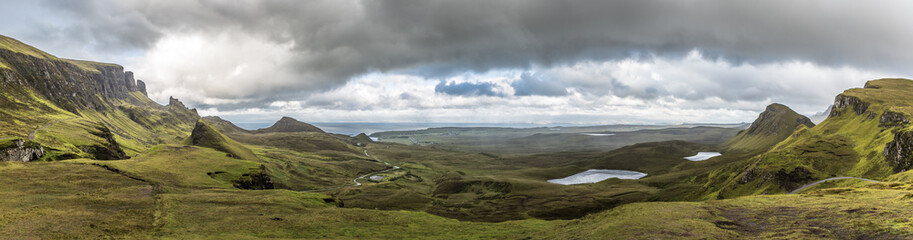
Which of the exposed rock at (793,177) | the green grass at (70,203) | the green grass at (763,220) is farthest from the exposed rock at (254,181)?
the exposed rock at (793,177)

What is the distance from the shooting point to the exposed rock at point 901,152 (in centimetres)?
12369

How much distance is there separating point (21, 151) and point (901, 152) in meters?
290

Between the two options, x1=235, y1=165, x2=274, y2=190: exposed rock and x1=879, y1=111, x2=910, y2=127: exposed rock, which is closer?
x1=235, y1=165, x2=274, y2=190: exposed rock

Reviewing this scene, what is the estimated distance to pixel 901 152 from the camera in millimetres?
128250

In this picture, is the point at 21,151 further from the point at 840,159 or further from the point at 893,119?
the point at 893,119

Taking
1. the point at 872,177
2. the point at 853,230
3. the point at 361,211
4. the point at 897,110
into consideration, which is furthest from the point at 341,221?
the point at 897,110

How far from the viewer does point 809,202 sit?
6950cm

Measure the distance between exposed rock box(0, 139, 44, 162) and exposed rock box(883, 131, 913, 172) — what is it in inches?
10996

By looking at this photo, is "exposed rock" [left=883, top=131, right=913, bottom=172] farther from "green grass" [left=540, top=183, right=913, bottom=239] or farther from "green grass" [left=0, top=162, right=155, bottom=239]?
"green grass" [left=0, top=162, right=155, bottom=239]

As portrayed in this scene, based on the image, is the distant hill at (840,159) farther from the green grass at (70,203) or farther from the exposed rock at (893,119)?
the green grass at (70,203)

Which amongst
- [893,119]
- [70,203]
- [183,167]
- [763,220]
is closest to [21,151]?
[183,167]

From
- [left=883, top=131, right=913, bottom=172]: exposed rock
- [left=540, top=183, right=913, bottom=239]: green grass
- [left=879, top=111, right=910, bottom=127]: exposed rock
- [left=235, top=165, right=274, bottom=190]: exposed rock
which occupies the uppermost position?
[left=879, top=111, right=910, bottom=127]: exposed rock

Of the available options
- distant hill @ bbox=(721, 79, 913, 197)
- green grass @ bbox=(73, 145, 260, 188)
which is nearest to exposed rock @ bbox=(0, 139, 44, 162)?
green grass @ bbox=(73, 145, 260, 188)

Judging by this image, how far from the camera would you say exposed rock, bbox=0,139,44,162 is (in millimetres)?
112400
